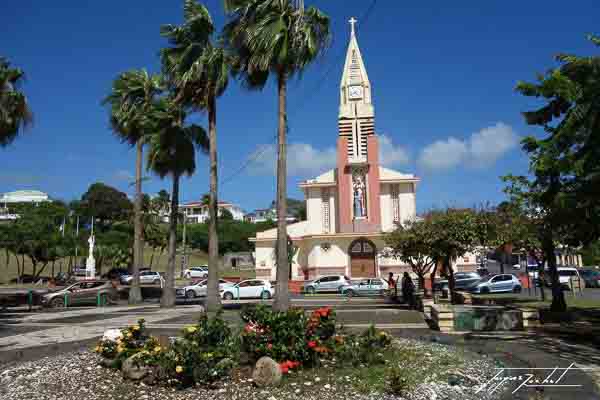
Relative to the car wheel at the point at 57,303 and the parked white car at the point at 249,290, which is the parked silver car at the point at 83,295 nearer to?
the car wheel at the point at 57,303

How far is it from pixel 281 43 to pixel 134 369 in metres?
11.8

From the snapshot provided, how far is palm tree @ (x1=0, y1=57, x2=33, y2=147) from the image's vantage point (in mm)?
17703

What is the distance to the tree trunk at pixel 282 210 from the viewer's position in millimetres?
15203

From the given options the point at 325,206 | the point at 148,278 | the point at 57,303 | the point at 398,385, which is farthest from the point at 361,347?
the point at 148,278

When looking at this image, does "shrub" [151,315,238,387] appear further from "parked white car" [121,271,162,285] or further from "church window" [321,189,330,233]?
"parked white car" [121,271,162,285]

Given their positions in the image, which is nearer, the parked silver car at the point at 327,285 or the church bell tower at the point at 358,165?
the parked silver car at the point at 327,285

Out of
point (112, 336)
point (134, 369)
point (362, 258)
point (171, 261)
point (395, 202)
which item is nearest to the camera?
point (134, 369)

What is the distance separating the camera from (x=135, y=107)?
25.0 meters

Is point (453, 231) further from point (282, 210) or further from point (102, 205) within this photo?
point (102, 205)

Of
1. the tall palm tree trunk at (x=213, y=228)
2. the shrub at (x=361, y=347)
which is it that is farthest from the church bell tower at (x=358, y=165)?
the shrub at (x=361, y=347)

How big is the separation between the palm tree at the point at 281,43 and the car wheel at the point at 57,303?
52.1ft

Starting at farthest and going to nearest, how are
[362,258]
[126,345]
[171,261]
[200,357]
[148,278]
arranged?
[148,278]
[362,258]
[171,261]
[126,345]
[200,357]

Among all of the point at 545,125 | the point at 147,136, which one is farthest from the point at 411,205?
the point at 545,125

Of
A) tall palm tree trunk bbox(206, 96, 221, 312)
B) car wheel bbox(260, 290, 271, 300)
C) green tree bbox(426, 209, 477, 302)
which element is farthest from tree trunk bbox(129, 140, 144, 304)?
green tree bbox(426, 209, 477, 302)
